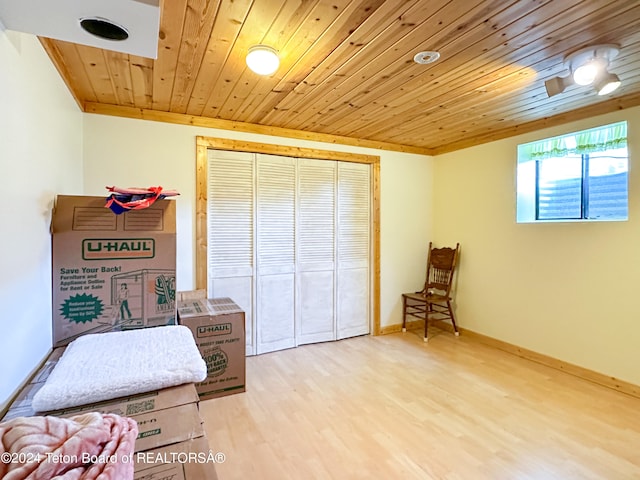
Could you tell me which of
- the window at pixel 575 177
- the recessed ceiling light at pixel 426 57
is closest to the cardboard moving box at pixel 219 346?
the recessed ceiling light at pixel 426 57

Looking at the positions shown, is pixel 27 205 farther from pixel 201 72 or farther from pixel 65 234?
pixel 201 72

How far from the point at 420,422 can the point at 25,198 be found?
8.11ft

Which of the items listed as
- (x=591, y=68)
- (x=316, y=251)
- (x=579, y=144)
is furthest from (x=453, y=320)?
(x=591, y=68)

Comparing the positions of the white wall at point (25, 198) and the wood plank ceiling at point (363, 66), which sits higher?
the wood plank ceiling at point (363, 66)

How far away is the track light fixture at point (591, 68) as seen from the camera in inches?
72.5

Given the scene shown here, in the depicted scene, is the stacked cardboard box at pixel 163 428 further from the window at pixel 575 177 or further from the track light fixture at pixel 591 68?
the window at pixel 575 177

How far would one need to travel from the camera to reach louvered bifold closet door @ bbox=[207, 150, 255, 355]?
10.5 feet

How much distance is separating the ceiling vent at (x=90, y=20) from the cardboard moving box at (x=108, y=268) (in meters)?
0.87

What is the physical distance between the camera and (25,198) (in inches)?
55.8

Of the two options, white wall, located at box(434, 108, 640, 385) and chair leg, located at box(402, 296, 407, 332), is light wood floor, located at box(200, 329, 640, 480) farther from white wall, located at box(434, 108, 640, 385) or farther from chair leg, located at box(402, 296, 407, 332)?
chair leg, located at box(402, 296, 407, 332)

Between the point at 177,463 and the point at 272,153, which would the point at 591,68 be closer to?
the point at 272,153

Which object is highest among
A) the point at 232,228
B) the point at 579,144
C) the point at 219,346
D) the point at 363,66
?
the point at 363,66

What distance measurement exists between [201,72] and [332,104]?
1.04 m

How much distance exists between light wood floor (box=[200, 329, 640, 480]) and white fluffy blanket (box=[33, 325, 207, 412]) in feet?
2.52
